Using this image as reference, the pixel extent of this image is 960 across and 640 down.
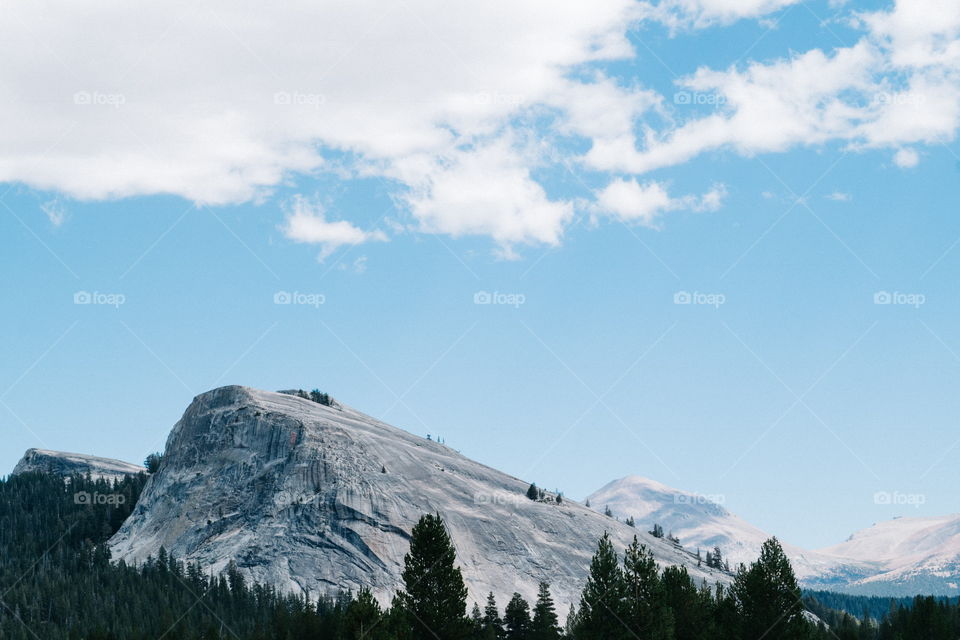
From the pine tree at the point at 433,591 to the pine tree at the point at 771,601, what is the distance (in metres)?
26.9

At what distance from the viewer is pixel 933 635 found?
410ft

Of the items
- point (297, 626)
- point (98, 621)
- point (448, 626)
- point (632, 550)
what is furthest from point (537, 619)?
point (98, 621)

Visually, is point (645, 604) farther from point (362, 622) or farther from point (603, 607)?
point (362, 622)

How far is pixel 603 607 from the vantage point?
276 ft

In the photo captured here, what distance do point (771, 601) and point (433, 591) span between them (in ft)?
102

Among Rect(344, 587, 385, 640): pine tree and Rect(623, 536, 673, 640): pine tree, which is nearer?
Rect(344, 587, 385, 640): pine tree

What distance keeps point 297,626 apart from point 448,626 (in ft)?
185

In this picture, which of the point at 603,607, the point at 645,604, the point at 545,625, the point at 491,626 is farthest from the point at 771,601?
the point at 545,625

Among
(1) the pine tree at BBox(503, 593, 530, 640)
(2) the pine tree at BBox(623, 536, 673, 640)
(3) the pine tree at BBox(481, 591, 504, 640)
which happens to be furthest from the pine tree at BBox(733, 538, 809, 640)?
(1) the pine tree at BBox(503, 593, 530, 640)

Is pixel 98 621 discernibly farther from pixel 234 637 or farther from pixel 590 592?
pixel 590 592

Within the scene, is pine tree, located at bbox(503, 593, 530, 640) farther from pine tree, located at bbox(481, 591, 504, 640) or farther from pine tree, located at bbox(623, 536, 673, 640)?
pine tree, located at bbox(623, 536, 673, 640)

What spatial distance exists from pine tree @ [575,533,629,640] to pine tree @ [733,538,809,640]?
13.9 meters

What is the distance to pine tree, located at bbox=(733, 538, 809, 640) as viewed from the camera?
297 ft

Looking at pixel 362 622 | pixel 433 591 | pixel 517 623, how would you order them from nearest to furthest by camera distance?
pixel 362 622 < pixel 433 591 < pixel 517 623
